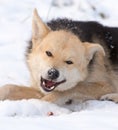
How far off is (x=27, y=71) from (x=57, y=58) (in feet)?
4.61

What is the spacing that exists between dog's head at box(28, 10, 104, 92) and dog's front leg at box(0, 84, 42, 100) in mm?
90

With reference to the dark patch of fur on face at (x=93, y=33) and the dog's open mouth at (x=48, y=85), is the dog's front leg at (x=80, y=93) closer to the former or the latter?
the dog's open mouth at (x=48, y=85)

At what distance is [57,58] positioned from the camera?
4.86 m

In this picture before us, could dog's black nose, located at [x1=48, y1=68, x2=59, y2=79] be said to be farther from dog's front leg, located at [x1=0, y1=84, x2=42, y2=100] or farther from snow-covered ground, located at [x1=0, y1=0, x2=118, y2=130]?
dog's front leg, located at [x1=0, y1=84, x2=42, y2=100]

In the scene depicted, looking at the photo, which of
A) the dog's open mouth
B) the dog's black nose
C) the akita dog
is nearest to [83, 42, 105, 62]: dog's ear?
the akita dog

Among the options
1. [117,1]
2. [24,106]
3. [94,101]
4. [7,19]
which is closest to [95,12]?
[117,1]

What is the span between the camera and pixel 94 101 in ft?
16.9

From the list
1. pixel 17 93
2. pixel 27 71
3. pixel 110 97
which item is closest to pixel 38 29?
pixel 17 93

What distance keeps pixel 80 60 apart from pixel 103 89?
466mm

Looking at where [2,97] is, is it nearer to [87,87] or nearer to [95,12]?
[87,87]

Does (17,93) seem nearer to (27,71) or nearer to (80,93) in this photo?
(80,93)

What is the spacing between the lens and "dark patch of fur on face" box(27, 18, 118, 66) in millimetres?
5473

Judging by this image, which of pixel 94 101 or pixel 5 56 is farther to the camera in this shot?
pixel 5 56

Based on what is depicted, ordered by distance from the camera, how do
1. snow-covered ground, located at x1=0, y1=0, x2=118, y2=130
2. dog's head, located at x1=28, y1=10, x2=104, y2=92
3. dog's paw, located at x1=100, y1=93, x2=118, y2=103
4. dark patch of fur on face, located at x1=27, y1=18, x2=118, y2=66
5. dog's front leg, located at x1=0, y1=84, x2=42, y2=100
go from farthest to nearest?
dark patch of fur on face, located at x1=27, y1=18, x2=118, y2=66 < dog's paw, located at x1=100, y1=93, x2=118, y2=103 < dog's front leg, located at x1=0, y1=84, x2=42, y2=100 < dog's head, located at x1=28, y1=10, x2=104, y2=92 < snow-covered ground, located at x1=0, y1=0, x2=118, y2=130
